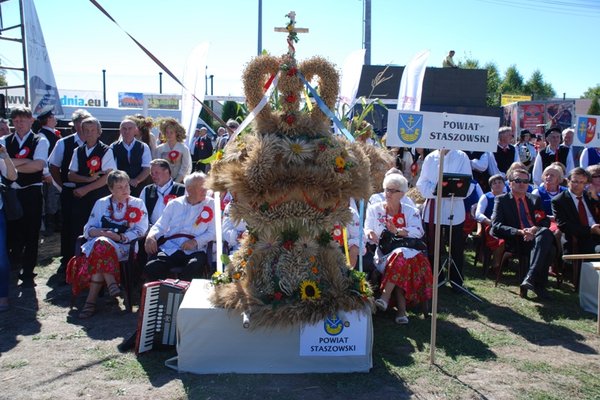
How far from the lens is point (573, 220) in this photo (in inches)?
250

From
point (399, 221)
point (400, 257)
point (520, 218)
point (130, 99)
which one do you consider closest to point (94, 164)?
point (399, 221)

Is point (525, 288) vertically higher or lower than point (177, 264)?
lower

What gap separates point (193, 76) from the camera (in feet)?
26.4

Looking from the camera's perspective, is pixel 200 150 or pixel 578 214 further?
pixel 200 150

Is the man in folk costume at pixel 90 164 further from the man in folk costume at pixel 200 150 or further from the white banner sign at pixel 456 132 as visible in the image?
the man in folk costume at pixel 200 150

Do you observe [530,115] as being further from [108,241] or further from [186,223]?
[108,241]

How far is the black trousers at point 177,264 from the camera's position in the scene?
5.20m

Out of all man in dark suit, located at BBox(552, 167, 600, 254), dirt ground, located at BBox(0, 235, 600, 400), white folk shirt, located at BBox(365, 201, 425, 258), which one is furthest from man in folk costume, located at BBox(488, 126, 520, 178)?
dirt ground, located at BBox(0, 235, 600, 400)

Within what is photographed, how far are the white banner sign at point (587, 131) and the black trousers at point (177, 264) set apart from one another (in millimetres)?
5658

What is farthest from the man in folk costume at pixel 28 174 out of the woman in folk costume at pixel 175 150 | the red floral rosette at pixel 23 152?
the woman in folk costume at pixel 175 150

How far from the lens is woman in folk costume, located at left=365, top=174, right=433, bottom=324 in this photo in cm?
505

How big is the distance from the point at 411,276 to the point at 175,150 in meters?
4.06

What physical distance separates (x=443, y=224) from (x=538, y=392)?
9.36 ft

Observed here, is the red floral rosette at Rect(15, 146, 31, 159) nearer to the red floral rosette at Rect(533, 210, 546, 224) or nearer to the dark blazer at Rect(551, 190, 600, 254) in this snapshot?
the red floral rosette at Rect(533, 210, 546, 224)
